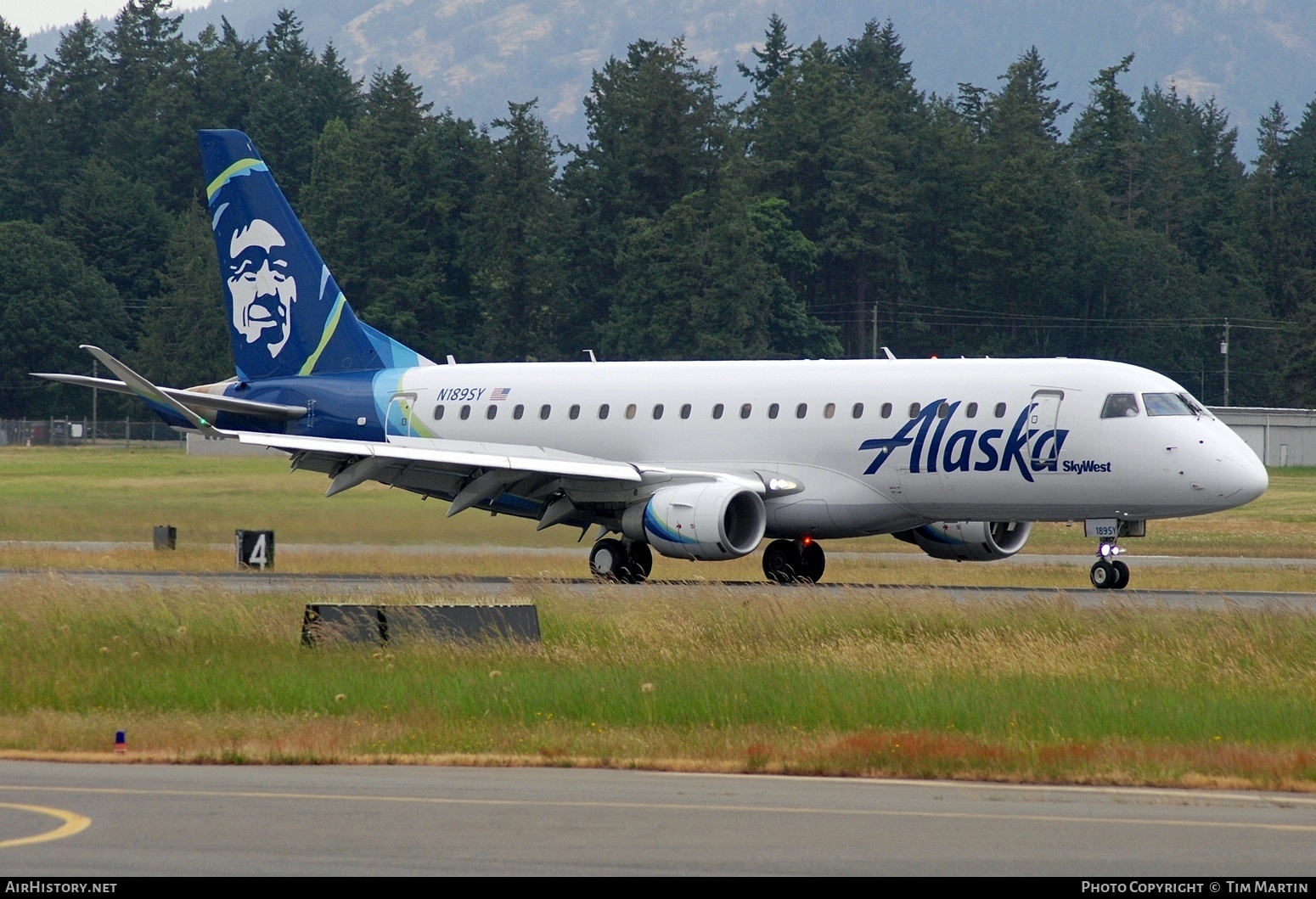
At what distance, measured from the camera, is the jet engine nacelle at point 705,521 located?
2852 cm

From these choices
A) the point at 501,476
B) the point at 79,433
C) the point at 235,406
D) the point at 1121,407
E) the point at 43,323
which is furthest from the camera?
the point at 43,323

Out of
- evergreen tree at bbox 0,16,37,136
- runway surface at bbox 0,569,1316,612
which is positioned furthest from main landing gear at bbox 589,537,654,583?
evergreen tree at bbox 0,16,37,136

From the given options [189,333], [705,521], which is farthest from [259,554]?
[189,333]

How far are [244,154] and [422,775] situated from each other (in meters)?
25.6

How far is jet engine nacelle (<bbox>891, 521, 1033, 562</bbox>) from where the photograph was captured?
3078cm

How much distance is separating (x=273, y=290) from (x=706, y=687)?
844 inches

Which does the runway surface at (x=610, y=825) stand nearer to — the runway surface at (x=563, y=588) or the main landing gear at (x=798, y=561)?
the runway surface at (x=563, y=588)

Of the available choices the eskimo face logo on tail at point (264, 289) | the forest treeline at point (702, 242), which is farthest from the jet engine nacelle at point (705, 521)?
the forest treeline at point (702, 242)

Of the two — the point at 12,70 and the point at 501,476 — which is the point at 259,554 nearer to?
the point at 501,476

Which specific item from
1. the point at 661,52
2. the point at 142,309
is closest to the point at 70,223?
the point at 142,309

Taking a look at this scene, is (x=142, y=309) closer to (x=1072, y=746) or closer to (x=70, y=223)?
(x=70, y=223)

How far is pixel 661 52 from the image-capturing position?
392ft

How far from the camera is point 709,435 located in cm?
3125

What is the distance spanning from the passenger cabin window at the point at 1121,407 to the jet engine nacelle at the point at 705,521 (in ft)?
17.9
